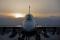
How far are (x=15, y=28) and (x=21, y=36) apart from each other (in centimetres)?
14

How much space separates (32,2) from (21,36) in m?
0.52

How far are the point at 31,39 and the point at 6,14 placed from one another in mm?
502

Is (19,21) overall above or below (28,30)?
above

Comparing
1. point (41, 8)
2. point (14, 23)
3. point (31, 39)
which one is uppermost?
point (41, 8)

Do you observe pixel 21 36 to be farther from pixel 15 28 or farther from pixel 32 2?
pixel 32 2

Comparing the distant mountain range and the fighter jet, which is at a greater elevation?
the distant mountain range

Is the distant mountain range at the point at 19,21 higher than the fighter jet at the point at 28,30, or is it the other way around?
the distant mountain range at the point at 19,21

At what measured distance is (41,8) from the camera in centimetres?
347

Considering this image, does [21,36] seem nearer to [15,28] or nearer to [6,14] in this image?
[15,28]

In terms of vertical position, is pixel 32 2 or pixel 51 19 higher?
pixel 32 2

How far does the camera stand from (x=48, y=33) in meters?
3.40

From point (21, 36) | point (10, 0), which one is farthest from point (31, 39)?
point (10, 0)

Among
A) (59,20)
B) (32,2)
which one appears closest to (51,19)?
(59,20)

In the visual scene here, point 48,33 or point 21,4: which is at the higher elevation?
point 21,4
